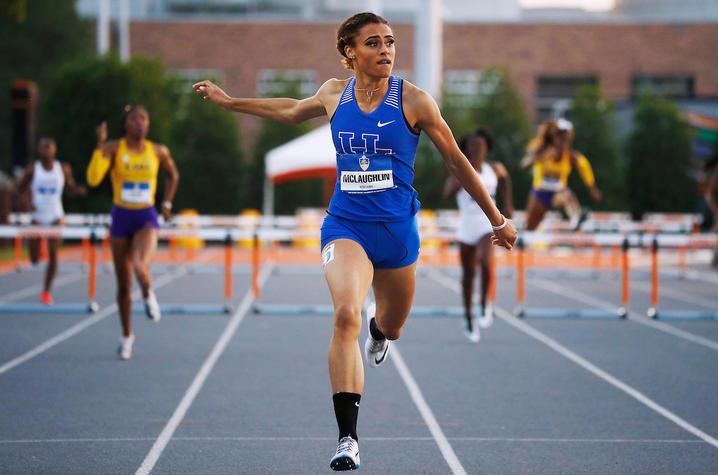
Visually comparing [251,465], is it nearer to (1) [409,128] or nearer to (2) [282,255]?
(1) [409,128]

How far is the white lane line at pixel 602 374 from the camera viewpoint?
6965mm

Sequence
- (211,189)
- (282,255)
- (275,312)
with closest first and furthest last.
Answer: (275,312) < (282,255) < (211,189)

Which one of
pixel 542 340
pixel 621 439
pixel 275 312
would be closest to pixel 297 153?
pixel 275 312

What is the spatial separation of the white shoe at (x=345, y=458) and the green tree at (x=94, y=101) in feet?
93.1

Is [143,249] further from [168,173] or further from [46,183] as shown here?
[46,183]

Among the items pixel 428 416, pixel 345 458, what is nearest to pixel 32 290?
pixel 428 416

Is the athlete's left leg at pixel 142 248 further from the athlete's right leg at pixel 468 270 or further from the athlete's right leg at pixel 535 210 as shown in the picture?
the athlete's right leg at pixel 535 210

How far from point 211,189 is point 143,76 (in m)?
4.99

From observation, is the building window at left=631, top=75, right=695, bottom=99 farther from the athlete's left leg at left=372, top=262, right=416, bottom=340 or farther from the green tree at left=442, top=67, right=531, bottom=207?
the athlete's left leg at left=372, top=262, right=416, bottom=340

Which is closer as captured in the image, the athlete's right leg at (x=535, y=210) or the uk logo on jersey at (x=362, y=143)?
the uk logo on jersey at (x=362, y=143)

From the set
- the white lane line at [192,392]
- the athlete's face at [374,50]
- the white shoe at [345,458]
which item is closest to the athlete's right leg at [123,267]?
the white lane line at [192,392]

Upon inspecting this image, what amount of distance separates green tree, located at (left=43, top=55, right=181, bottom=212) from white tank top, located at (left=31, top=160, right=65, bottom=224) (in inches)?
683

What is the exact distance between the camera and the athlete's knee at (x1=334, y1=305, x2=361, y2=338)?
5066 mm

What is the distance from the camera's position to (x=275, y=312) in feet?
45.5
